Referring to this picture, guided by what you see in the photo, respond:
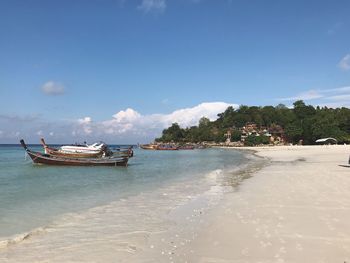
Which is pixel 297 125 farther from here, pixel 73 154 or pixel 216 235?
pixel 216 235

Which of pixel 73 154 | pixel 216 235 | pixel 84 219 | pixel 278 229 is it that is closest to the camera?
Result: pixel 216 235

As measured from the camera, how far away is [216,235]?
9188mm

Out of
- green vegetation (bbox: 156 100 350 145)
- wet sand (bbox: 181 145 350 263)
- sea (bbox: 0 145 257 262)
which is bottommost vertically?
sea (bbox: 0 145 257 262)

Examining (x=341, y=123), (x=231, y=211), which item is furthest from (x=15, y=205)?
(x=341, y=123)

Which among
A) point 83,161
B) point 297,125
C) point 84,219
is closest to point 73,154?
point 83,161

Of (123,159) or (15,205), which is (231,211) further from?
(123,159)

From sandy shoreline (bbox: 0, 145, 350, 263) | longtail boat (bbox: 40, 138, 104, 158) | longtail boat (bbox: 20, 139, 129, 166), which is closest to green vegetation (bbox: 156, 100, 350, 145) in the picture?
longtail boat (bbox: 40, 138, 104, 158)

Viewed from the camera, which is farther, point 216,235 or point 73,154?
point 73,154

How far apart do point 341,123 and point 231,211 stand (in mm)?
119333

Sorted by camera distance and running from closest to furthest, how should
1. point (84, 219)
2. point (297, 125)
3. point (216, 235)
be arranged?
point (216, 235), point (84, 219), point (297, 125)

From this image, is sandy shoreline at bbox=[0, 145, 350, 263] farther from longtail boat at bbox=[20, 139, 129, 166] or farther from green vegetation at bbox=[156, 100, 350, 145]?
green vegetation at bbox=[156, 100, 350, 145]

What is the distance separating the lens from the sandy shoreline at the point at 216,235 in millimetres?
7543

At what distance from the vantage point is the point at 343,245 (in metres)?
7.81

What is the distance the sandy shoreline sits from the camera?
754cm
